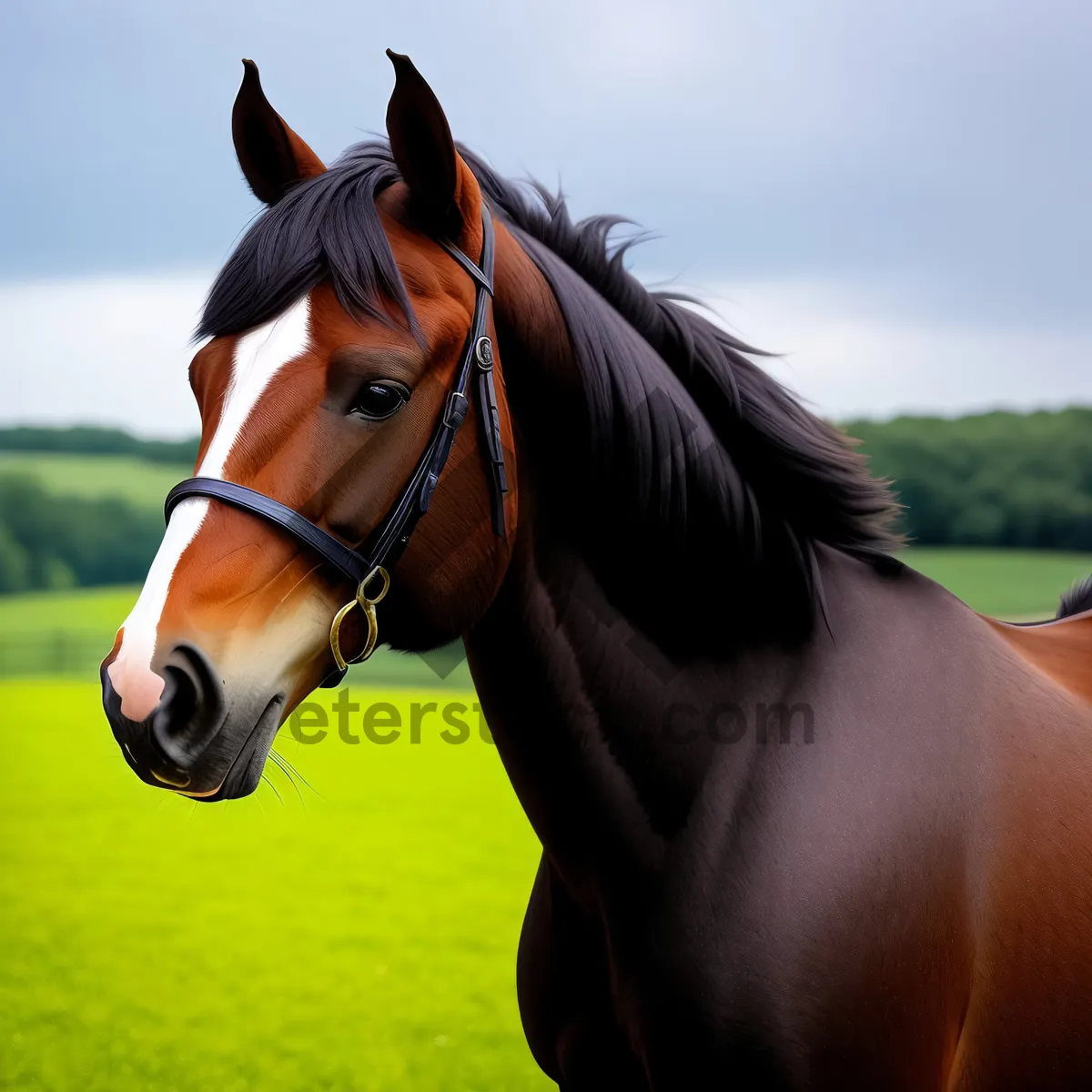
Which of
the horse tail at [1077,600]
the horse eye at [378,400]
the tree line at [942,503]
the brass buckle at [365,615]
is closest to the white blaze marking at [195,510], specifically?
the horse eye at [378,400]

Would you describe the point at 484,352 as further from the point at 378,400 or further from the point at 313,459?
the point at 313,459

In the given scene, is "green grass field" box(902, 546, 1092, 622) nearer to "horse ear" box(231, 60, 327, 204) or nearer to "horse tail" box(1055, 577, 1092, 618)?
"horse tail" box(1055, 577, 1092, 618)

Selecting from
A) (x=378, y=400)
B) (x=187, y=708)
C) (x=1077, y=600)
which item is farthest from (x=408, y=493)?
(x=1077, y=600)

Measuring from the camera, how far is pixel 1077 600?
10.5 ft

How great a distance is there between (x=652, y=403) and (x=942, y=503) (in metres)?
18.5

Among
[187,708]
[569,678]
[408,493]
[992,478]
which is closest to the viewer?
[187,708]

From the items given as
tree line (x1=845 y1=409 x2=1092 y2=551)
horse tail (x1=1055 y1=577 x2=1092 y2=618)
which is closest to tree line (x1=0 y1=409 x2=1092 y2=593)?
tree line (x1=845 y1=409 x2=1092 y2=551)

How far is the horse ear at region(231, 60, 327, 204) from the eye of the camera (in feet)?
6.39

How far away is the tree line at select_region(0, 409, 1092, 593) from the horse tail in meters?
12.8

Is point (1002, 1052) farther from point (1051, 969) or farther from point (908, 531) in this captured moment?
point (908, 531)

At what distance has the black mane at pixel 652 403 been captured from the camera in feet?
5.70

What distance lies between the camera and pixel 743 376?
2.21 m

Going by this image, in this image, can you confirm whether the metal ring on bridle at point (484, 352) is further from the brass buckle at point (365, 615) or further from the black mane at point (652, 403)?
the brass buckle at point (365, 615)

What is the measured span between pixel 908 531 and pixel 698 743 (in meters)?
0.82
